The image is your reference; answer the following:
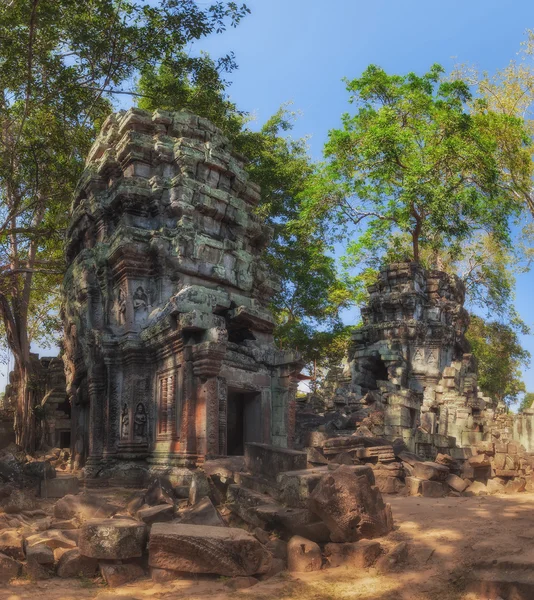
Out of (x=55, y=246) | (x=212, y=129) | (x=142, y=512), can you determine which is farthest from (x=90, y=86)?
(x=142, y=512)

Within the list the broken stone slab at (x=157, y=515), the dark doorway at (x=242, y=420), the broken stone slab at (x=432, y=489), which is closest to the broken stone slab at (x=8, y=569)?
the broken stone slab at (x=157, y=515)

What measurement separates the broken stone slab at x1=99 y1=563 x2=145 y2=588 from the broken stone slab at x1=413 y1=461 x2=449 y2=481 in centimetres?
528

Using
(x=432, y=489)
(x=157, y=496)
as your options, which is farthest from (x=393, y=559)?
(x=432, y=489)

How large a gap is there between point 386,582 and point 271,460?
283 cm

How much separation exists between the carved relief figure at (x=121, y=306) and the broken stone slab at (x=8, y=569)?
6.81 metres

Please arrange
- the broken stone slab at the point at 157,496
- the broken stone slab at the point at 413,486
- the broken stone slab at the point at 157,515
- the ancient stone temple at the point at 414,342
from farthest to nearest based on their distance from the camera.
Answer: the ancient stone temple at the point at 414,342 → the broken stone slab at the point at 413,486 → the broken stone slab at the point at 157,496 → the broken stone slab at the point at 157,515

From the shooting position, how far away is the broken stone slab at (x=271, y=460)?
716 cm

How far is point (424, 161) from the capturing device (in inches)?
906

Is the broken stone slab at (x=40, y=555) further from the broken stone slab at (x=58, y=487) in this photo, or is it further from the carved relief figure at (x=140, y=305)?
the carved relief figure at (x=140, y=305)

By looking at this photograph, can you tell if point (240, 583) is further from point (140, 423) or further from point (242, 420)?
point (242, 420)

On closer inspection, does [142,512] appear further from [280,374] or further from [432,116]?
[432,116]

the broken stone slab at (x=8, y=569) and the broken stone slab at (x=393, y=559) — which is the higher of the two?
the broken stone slab at (x=393, y=559)

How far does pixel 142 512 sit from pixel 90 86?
10.2m

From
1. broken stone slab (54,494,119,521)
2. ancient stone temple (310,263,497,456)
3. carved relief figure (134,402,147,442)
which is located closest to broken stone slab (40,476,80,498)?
broken stone slab (54,494,119,521)
